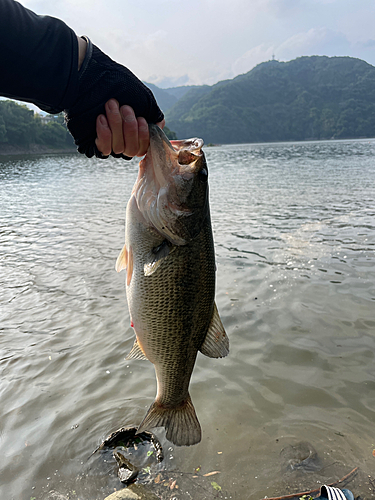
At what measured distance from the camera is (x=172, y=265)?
2553mm

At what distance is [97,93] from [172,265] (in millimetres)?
1245

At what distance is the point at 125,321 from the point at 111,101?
18.4 ft

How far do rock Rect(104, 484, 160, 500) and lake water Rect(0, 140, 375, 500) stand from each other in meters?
0.14

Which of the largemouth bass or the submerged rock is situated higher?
the largemouth bass

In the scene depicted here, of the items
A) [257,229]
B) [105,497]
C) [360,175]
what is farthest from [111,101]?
[360,175]

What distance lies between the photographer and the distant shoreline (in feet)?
302

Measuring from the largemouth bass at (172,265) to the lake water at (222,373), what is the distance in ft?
5.66

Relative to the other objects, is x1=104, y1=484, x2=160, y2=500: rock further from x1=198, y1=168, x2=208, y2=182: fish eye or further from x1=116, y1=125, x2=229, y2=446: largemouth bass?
x1=198, y1=168, x2=208, y2=182: fish eye

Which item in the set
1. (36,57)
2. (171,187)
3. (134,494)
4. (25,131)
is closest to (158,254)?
(171,187)

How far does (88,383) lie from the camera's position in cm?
532

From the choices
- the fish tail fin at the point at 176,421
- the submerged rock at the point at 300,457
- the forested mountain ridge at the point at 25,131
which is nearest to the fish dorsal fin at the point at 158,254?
the fish tail fin at the point at 176,421

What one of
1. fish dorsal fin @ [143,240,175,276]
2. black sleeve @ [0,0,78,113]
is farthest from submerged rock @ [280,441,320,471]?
black sleeve @ [0,0,78,113]

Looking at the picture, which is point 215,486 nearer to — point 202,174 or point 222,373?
point 222,373

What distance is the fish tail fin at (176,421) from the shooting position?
2.79 m
